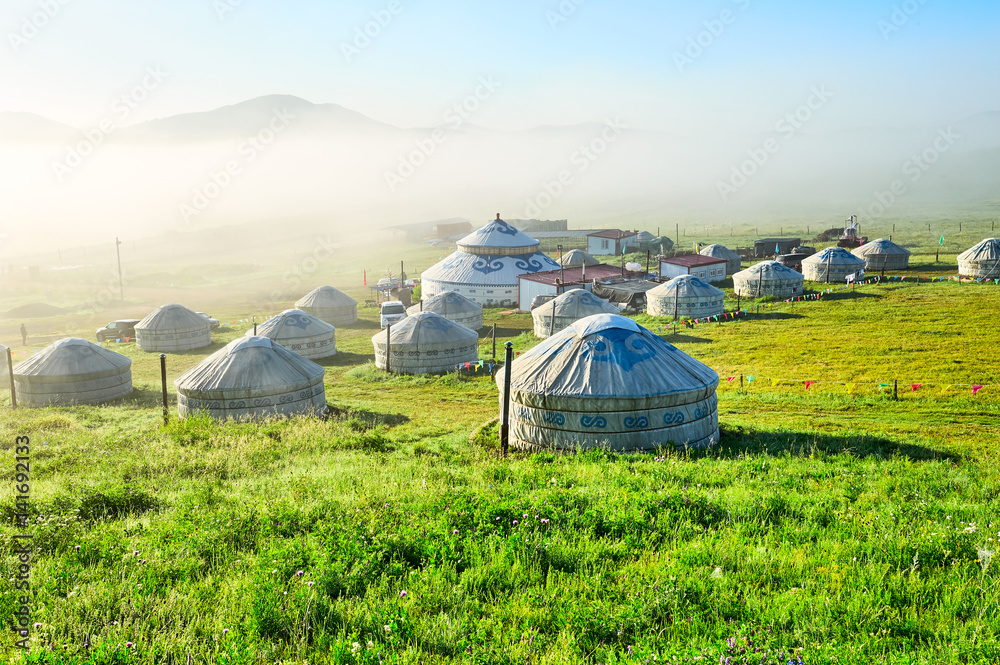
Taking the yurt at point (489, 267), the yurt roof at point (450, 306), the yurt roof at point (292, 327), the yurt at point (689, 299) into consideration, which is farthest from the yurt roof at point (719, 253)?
the yurt roof at point (292, 327)

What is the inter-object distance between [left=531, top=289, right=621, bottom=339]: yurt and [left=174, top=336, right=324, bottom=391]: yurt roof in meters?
16.0

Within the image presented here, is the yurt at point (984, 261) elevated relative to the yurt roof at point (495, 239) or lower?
lower

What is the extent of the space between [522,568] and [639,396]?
764 centimetres

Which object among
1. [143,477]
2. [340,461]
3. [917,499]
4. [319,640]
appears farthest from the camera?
[340,461]

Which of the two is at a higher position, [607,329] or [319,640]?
[607,329]

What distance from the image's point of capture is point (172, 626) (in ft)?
18.7

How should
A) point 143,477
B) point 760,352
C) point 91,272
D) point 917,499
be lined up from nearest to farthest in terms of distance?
point 917,499 < point 143,477 < point 760,352 < point 91,272

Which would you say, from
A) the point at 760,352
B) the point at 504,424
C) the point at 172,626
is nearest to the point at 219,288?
the point at 760,352

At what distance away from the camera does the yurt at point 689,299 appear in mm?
38781

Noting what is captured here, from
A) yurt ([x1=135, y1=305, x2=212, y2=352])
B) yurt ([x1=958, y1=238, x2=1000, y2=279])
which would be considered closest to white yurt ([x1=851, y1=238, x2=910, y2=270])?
yurt ([x1=958, y1=238, x2=1000, y2=279])

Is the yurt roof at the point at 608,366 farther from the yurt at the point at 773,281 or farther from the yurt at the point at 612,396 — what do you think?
the yurt at the point at 773,281

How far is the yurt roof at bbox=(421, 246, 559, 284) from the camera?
1873 inches

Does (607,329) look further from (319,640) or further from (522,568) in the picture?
(319,640)

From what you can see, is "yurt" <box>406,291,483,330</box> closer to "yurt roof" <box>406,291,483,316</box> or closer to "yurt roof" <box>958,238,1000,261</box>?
"yurt roof" <box>406,291,483,316</box>
